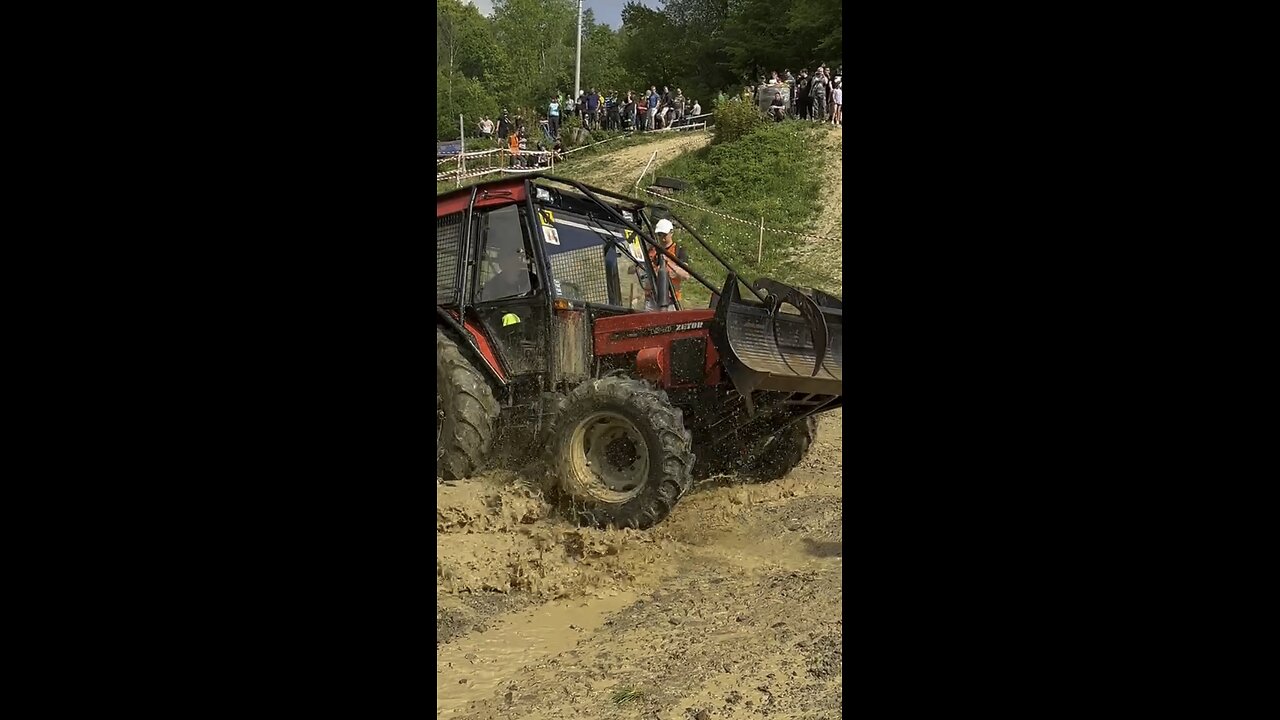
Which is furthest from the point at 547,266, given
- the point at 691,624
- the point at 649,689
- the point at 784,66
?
the point at 784,66

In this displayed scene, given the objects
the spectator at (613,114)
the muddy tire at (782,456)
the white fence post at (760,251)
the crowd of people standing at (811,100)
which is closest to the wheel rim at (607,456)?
the muddy tire at (782,456)

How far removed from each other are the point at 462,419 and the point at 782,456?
225 centimetres

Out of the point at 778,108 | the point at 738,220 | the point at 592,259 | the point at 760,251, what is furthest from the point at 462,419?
the point at 778,108

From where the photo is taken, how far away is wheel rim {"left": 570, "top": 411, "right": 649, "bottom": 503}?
17.9 feet

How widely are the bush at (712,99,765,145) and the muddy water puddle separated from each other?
18.0 metres

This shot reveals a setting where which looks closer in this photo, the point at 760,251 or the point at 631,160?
the point at 760,251

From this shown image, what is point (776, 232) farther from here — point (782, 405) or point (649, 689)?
point (649, 689)

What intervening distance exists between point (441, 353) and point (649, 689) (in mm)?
3178

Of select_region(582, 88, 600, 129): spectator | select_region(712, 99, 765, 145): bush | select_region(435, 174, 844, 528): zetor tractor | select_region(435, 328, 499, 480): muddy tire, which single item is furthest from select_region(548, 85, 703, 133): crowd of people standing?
select_region(435, 328, 499, 480): muddy tire

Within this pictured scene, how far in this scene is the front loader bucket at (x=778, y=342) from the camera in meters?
5.38

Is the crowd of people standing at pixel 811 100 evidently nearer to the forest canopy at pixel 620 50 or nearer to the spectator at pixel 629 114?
the forest canopy at pixel 620 50

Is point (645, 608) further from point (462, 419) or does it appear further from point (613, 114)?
point (613, 114)

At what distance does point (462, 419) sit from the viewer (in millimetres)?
5742

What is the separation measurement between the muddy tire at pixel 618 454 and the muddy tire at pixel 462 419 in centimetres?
45
